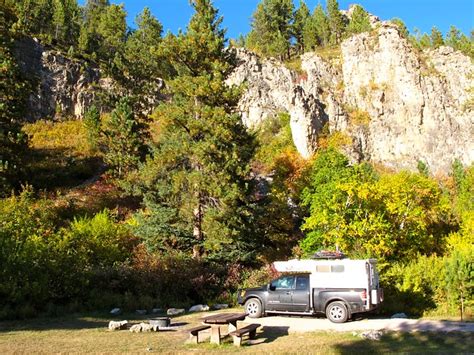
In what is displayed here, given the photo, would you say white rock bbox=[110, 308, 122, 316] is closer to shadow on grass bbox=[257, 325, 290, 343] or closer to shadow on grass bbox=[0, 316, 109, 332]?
shadow on grass bbox=[0, 316, 109, 332]

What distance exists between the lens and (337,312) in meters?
13.8

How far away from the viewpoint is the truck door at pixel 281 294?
1469cm

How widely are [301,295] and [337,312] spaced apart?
1358 millimetres

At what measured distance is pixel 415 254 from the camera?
2558 cm

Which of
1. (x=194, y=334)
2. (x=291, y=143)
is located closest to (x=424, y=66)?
(x=291, y=143)

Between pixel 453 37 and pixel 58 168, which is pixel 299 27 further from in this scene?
pixel 58 168

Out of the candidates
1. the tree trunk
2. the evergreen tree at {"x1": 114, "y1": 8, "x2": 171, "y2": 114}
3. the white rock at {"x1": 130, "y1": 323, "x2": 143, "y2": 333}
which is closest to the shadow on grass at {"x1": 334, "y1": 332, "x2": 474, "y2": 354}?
the white rock at {"x1": 130, "y1": 323, "x2": 143, "y2": 333}

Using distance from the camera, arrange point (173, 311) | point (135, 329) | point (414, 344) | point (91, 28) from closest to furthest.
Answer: point (414, 344), point (135, 329), point (173, 311), point (91, 28)

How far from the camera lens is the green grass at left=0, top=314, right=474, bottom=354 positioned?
968 centimetres

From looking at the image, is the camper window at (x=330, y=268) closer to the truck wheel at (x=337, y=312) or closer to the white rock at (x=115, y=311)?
the truck wheel at (x=337, y=312)

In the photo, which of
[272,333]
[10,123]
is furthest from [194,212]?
[10,123]

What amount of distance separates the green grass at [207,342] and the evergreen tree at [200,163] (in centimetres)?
991

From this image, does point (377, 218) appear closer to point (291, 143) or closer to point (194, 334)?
point (194, 334)

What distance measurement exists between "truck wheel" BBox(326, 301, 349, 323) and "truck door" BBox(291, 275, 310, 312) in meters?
0.83
